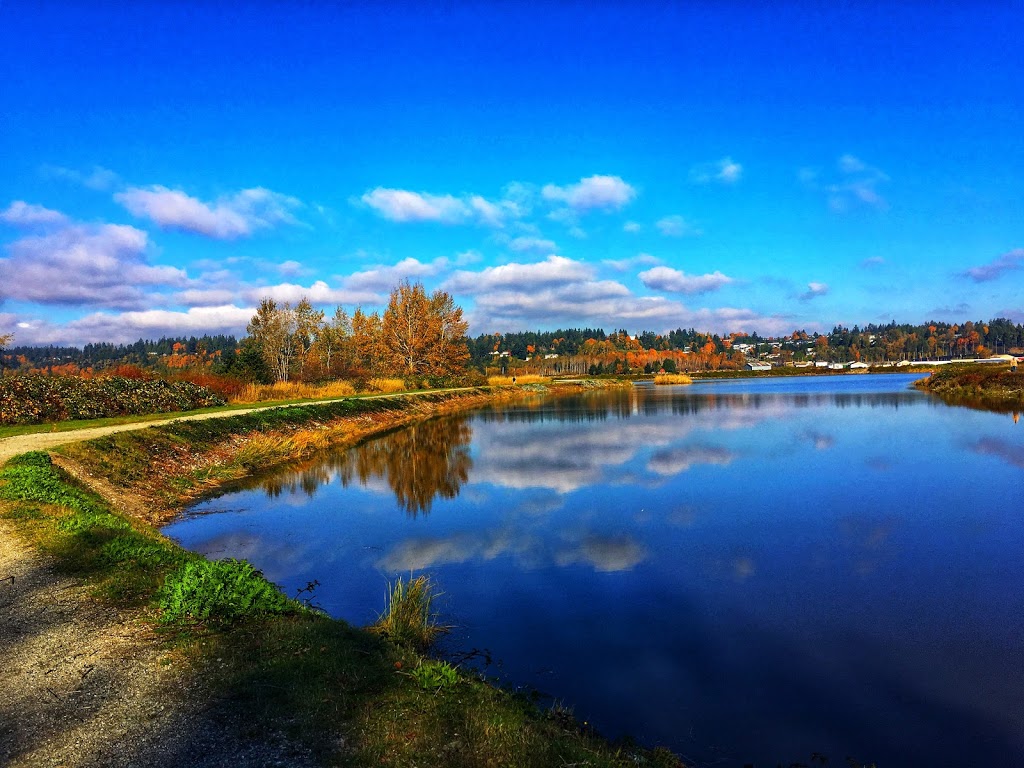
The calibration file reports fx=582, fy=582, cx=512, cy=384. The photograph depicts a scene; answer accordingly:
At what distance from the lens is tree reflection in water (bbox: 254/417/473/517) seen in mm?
16125

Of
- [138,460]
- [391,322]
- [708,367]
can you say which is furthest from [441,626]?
[708,367]

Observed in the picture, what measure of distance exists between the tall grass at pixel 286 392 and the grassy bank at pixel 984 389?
42.1m

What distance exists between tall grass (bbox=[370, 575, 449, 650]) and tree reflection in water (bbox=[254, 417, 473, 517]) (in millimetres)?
6371

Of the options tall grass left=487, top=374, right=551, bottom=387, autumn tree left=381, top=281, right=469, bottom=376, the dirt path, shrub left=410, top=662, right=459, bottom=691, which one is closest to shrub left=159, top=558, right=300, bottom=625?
the dirt path

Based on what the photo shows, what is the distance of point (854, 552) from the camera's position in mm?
9891

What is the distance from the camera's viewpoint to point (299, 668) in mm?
5098

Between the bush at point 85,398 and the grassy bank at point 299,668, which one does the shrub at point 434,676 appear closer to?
the grassy bank at point 299,668

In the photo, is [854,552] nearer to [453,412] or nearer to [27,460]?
[27,460]

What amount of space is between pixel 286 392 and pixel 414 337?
21.8 metres

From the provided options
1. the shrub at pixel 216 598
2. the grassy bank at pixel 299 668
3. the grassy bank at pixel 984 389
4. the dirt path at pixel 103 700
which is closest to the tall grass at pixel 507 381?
the grassy bank at pixel 984 389

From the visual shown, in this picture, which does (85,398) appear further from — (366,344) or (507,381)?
(507,381)

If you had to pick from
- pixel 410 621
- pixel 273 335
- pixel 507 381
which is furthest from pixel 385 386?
pixel 410 621

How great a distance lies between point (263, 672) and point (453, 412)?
40.4 metres

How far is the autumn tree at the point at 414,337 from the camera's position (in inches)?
2356
